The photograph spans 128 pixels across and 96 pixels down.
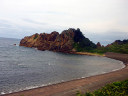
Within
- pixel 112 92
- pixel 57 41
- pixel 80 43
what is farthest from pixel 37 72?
pixel 80 43

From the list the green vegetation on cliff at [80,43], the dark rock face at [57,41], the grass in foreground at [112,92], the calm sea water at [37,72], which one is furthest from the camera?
the green vegetation on cliff at [80,43]

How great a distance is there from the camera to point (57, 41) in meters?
106

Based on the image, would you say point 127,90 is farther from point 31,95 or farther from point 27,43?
point 27,43

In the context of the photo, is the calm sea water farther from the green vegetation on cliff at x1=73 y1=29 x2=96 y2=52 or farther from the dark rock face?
the green vegetation on cliff at x1=73 y1=29 x2=96 y2=52

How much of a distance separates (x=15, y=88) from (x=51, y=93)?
22.2 ft

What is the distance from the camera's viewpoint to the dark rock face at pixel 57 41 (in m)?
103

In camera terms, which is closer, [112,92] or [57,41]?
[112,92]

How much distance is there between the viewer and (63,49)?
330ft

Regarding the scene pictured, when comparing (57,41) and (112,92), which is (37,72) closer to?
(112,92)

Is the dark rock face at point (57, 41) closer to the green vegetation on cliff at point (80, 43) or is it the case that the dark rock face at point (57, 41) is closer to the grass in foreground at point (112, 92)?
the green vegetation on cliff at point (80, 43)

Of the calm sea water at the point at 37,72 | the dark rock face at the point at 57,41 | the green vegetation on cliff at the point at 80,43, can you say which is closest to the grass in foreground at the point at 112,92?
the calm sea water at the point at 37,72

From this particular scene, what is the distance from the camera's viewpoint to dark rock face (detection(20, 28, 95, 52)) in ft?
338

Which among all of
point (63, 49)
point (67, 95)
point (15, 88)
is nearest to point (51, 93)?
point (67, 95)

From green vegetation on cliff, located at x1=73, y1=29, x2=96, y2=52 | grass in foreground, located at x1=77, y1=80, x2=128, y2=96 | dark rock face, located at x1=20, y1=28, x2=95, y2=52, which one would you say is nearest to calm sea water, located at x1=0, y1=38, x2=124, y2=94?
grass in foreground, located at x1=77, y1=80, x2=128, y2=96
